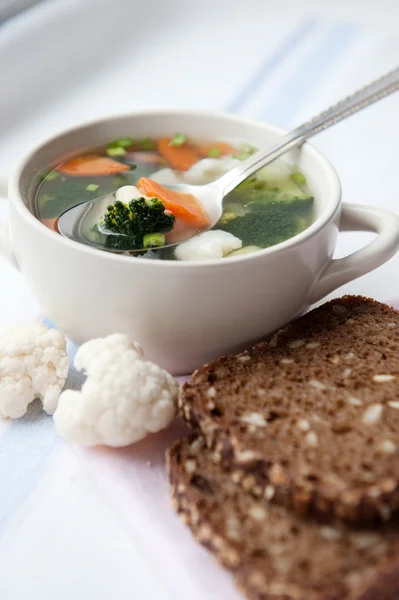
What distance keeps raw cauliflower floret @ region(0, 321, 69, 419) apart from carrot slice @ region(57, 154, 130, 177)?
58cm

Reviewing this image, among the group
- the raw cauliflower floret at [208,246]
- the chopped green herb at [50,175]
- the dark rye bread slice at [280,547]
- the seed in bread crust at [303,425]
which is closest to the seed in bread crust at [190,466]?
the dark rye bread slice at [280,547]

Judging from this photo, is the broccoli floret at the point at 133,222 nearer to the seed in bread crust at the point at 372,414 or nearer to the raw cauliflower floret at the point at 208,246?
the raw cauliflower floret at the point at 208,246

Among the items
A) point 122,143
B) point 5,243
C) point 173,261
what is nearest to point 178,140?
point 122,143

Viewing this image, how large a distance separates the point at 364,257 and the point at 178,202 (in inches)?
22.0

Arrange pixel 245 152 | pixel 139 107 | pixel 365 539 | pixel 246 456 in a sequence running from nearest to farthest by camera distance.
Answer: pixel 365 539 < pixel 246 456 < pixel 245 152 < pixel 139 107

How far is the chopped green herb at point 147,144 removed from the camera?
95.9 inches

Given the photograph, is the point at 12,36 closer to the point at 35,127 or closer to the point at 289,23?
the point at 35,127

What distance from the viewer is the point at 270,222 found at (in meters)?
2.12

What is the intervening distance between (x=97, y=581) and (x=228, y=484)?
336mm

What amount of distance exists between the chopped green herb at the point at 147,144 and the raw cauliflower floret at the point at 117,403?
0.91 metres

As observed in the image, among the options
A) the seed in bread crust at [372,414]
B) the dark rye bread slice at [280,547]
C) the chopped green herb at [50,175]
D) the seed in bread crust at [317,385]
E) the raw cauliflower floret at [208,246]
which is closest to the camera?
the dark rye bread slice at [280,547]

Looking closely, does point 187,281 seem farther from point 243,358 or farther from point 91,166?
point 91,166

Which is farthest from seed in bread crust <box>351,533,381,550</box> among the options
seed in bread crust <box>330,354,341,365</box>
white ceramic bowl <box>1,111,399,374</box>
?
white ceramic bowl <box>1,111,399,374</box>

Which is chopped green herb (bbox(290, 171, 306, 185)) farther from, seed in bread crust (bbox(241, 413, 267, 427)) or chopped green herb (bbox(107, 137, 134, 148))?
seed in bread crust (bbox(241, 413, 267, 427))
